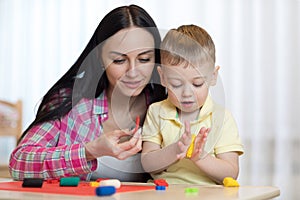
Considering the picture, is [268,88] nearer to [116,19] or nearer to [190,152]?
[116,19]

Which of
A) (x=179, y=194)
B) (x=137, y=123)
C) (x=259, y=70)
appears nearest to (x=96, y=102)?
(x=137, y=123)

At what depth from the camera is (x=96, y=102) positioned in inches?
55.2

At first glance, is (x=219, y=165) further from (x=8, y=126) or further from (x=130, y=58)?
(x=8, y=126)

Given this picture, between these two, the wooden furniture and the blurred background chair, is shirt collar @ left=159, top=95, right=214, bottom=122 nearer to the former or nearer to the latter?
the wooden furniture

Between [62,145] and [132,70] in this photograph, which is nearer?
[132,70]

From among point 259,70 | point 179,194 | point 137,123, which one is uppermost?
point 259,70

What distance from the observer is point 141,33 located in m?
1.26

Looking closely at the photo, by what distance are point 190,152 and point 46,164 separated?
0.35 m

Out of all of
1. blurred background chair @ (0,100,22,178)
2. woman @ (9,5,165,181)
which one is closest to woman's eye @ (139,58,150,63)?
woman @ (9,5,165,181)

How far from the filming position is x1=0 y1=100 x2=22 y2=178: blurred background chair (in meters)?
3.12

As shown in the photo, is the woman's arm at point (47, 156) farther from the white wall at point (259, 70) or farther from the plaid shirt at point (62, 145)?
the white wall at point (259, 70)

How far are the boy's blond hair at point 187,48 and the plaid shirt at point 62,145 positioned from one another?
0.91ft

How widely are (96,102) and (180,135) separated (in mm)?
312

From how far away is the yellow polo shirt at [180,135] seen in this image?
117 centimetres
